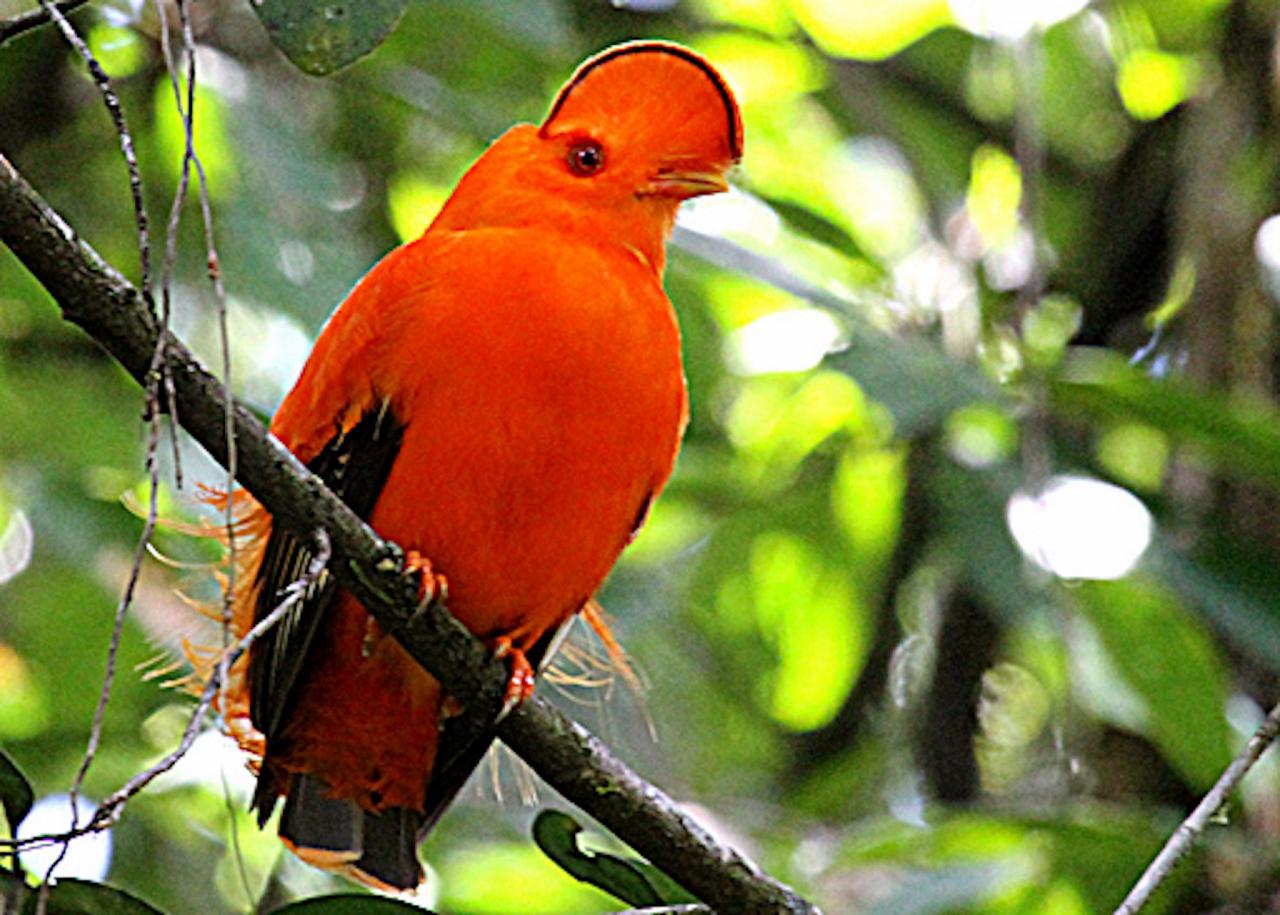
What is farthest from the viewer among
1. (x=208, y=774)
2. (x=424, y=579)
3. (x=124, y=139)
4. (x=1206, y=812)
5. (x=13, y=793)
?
(x=208, y=774)

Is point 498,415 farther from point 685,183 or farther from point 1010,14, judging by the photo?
point 1010,14

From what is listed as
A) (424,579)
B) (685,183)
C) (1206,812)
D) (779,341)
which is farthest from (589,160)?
(779,341)

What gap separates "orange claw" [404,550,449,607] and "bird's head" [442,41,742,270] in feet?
2.35

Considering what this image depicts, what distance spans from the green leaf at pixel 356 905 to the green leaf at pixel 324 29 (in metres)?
1.12

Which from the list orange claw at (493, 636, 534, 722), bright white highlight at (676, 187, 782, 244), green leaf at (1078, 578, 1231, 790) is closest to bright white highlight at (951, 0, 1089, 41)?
bright white highlight at (676, 187, 782, 244)

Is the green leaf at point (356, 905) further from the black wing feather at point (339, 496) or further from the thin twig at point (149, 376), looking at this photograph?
the black wing feather at point (339, 496)

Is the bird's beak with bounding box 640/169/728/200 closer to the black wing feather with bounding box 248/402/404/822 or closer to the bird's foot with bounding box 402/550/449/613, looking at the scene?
the black wing feather with bounding box 248/402/404/822

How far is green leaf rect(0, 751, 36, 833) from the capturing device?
2.34 metres

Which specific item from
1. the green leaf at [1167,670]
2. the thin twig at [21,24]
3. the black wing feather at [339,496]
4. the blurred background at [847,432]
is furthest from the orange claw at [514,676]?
the green leaf at [1167,670]

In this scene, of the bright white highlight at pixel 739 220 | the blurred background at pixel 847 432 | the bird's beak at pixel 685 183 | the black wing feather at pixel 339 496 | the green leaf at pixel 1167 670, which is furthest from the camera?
the bright white highlight at pixel 739 220

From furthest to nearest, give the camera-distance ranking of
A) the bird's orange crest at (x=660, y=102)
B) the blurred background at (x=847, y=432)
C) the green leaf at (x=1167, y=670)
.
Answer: the blurred background at (x=847, y=432) < the green leaf at (x=1167, y=670) < the bird's orange crest at (x=660, y=102)

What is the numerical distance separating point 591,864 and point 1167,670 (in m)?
1.80

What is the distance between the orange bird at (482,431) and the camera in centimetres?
309

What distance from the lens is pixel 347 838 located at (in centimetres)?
339
